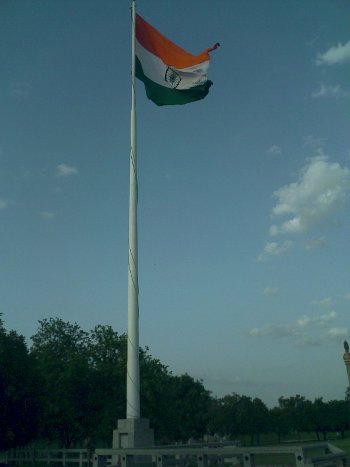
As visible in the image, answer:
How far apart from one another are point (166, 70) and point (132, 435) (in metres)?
15.4

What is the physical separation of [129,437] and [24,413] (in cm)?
1488

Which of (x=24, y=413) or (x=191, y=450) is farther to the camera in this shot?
(x=24, y=413)

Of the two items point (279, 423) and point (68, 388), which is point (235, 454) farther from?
point (279, 423)

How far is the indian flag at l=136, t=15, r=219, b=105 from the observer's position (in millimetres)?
21141

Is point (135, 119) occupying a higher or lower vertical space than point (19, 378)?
higher

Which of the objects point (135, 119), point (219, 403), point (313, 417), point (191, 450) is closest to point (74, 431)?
point (135, 119)

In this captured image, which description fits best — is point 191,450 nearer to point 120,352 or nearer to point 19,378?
point 19,378

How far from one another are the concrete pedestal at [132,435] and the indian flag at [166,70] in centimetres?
1332

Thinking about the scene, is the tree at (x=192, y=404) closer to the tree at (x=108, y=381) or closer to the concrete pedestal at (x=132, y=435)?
the tree at (x=108, y=381)

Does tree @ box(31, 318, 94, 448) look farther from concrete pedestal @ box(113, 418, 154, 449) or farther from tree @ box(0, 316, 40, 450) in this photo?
concrete pedestal @ box(113, 418, 154, 449)

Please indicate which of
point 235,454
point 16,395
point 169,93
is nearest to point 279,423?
point 16,395

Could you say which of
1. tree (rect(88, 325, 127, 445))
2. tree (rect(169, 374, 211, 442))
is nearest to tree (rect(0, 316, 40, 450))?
tree (rect(88, 325, 127, 445))

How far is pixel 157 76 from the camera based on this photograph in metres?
21.5

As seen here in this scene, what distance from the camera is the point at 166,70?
70.6ft
